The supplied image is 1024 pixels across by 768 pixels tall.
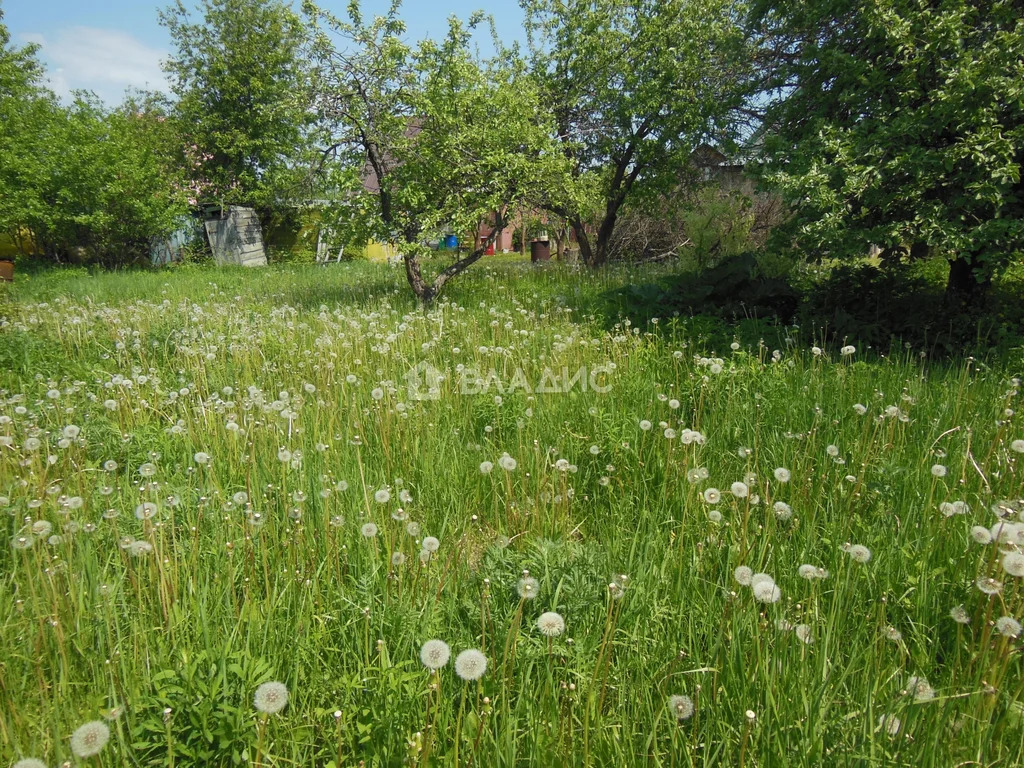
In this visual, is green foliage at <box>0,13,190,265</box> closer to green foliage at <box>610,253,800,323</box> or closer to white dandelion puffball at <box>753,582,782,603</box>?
green foliage at <box>610,253,800,323</box>

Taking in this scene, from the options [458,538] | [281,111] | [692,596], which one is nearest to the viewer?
[692,596]

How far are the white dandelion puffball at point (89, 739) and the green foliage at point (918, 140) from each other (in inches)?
230

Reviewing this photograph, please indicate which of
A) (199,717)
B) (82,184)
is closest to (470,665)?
(199,717)

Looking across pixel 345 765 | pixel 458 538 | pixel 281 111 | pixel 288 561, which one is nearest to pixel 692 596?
pixel 458 538

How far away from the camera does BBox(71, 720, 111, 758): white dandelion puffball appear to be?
1.24 m

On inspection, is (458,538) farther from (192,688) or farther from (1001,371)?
(1001,371)

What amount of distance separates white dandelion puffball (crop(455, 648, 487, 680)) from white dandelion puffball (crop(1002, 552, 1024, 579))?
4.68 feet

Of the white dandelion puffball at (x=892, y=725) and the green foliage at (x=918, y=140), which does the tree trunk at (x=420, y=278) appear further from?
the white dandelion puffball at (x=892, y=725)

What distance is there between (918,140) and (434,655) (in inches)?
238

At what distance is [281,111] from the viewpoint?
26.5 feet

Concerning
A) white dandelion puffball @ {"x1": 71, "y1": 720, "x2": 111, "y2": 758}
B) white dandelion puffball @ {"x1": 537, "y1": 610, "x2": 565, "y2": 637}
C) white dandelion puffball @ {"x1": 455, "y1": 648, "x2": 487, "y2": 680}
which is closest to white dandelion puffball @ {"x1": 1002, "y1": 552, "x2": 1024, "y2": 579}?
white dandelion puffball @ {"x1": 537, "y1": 610, "x2": 565, "y2": 637}

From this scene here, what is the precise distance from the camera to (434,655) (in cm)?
142

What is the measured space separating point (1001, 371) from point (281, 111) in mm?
8707

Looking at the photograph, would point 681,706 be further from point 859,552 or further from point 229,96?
point 229,96
